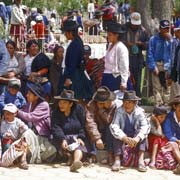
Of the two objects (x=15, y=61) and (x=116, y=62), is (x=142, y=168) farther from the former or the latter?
(x=15, y=61)

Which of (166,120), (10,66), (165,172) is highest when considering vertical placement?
(10,66)

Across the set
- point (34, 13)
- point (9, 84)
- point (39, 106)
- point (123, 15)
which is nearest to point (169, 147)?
point (39, 106)

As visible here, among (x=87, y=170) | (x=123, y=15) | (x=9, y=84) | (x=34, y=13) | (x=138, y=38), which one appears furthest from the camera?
(x=123, y=15)

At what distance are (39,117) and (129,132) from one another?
1.28 meters

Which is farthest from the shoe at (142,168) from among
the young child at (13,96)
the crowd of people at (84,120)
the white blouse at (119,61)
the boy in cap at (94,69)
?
the boy in cap at (94,69)

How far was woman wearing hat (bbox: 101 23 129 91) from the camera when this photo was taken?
9.42 meters

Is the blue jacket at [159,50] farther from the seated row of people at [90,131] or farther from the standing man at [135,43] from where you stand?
the seated row of people at [90,131]

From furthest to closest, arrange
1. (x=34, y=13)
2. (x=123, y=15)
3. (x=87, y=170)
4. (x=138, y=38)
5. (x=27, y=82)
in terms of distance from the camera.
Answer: (x=123, y=15) → (x=34, y=13) → (x=138, y=38) → (x=27, y=82) → (x=87, y=170)

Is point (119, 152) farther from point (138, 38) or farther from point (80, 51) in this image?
point (138, 38)

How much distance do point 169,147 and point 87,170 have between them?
1217mm

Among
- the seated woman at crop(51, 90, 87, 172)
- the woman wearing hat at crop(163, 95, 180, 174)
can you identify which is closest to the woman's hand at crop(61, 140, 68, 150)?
the seated woman at crop(51, 90, 87, 172)

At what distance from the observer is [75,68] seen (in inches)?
379

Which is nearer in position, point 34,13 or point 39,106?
point 39,106

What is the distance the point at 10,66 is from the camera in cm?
1030
